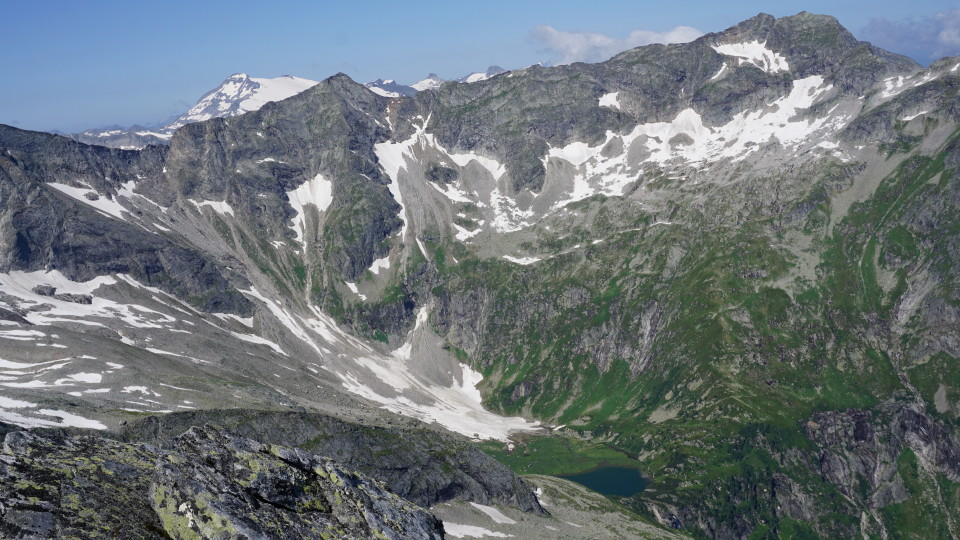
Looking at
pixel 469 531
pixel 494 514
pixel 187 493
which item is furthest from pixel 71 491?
pixel 494 514

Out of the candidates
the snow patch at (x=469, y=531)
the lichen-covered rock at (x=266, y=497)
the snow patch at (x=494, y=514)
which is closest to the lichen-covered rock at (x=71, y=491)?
the lichen-covered rock at (x=266, y=497)

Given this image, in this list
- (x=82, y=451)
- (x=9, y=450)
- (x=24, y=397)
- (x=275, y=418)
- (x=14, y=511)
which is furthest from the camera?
(x=24, y=397)

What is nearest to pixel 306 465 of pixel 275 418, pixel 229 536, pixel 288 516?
pixel 288 516

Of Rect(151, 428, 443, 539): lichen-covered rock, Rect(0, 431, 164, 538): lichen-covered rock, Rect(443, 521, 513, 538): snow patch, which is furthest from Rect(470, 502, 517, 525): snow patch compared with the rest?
Rect(0, 431, 164, 538): lichen-covered rock

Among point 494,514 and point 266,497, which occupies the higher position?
point 266,497

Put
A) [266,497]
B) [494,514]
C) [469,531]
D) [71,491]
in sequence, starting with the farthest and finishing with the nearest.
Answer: [494,514]
[469,531]
[266,497]
[71,491]

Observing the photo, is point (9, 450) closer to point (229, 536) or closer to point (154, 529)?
point (154, 529)

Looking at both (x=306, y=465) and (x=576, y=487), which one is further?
(x=576, y=487)

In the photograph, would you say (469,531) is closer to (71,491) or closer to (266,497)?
(266,497)

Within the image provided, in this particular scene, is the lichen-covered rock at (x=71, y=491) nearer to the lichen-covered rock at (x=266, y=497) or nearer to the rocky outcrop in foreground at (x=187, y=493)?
the rocky outcrop in foreground at (x=187, y=493)
